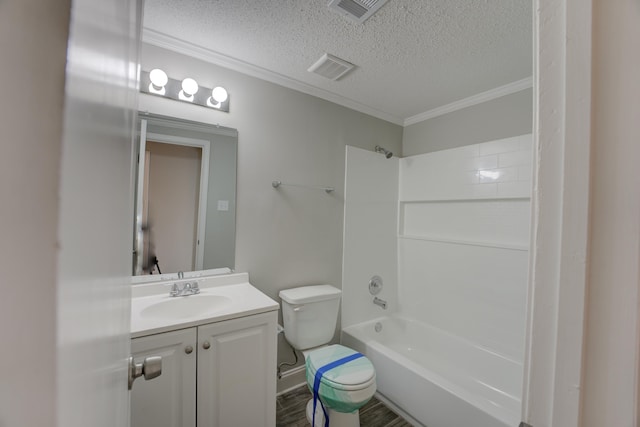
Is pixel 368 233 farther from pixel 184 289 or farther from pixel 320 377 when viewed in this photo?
pixel 184 289

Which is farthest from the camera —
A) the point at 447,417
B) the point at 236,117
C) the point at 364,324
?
the point at 364,324

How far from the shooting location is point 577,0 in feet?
1.11

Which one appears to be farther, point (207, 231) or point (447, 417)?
point (207, 231)

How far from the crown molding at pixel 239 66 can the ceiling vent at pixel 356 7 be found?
74cm

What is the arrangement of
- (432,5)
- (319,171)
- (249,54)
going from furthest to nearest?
(319,171), (249,54), (432,5)

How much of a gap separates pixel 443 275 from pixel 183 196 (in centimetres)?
220

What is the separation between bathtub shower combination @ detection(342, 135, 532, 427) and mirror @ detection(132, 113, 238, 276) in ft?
3.47

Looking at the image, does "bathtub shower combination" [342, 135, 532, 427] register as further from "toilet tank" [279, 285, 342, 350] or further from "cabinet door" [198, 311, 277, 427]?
"cabinet door" [198, 311, 277, 427]

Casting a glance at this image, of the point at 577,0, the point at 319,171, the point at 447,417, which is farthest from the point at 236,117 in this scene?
the point at 447,417

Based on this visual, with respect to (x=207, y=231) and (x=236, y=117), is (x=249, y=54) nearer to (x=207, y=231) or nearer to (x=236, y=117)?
(x=236, y=117)

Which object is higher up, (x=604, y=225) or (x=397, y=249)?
(x=604, y=225)

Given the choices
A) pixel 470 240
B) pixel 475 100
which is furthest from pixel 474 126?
pixel 470 240

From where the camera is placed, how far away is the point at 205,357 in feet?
3.86

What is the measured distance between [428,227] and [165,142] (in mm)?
2262
